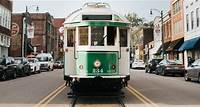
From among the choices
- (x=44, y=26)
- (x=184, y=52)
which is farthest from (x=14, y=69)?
(x=44, y=26)

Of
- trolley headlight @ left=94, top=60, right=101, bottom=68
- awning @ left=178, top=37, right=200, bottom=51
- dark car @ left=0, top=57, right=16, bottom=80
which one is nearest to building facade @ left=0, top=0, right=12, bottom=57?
dark car @ left=0, top=57, right=16, bottom=80

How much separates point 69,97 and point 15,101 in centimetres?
205

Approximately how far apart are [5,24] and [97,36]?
128ft

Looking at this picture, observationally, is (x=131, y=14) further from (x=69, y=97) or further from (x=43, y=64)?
(x=69, y=97)

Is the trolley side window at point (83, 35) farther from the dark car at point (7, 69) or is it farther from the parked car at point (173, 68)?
the parked car at point (173, 68)

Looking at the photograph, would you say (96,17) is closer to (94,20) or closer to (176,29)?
(94,20)

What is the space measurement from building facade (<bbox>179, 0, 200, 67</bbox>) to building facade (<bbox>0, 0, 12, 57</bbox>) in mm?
21781

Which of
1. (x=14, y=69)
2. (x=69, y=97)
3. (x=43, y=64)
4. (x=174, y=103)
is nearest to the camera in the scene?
(x=174, y=103)

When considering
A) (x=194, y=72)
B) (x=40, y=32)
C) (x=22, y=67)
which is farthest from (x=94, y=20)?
(x=40, y=32)

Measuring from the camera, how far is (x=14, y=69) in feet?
99.7

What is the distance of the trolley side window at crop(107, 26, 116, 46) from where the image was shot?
14.9 m

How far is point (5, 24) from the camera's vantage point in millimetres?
51844

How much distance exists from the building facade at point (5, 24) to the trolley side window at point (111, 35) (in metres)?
35.6

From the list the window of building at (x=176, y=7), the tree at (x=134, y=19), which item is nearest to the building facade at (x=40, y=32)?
the window of building at (x=176, y=7)
